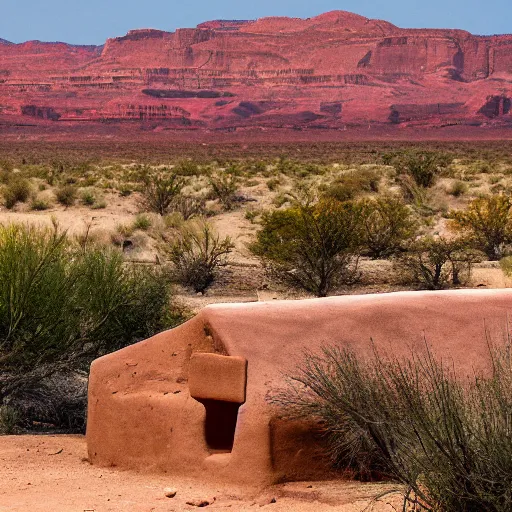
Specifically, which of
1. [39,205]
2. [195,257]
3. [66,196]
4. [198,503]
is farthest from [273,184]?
[198,503]

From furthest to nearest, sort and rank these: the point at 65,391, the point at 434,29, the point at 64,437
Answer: the point at 434,29, the point at 65,391, the point at 64,437

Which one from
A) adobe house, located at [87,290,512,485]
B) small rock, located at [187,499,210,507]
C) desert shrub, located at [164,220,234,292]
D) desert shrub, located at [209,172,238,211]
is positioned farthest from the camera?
desert shrub, located at [209,172,238,211]

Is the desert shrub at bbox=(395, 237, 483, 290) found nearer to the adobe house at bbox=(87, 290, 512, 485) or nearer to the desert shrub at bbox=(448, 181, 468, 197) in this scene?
the adobe house at bbox=(87, 290, 512, 485)

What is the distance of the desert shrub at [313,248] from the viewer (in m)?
15.6

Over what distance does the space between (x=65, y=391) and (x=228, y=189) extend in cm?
1823

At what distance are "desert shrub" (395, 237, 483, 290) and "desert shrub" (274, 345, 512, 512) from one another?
10.0 meters

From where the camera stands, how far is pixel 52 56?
162625mm

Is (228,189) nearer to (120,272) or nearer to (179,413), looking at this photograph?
(120,272)

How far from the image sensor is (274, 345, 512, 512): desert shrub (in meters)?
4.55

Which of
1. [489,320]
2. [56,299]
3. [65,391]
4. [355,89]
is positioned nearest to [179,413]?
[489,320]

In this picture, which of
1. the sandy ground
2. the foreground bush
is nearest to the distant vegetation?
the foreground bush

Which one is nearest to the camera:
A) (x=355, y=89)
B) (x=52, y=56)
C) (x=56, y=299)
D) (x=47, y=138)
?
(x=56, y=299)

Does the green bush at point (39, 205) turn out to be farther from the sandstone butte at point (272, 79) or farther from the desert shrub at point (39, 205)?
the sandstone butte at point (272, 79)

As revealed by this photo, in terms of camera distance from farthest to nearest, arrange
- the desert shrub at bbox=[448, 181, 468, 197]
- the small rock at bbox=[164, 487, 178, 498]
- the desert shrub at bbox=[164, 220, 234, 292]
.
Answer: the desert shrub at bbox=[448, 181, 468, 197] < the desert shrub at bbox=[164, 220, 234, 292] < the small rock at bbox=[164, 487, 178, 498]
